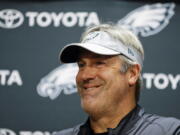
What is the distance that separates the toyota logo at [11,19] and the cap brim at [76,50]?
0.78 metres

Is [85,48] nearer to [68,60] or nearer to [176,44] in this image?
[68,60]

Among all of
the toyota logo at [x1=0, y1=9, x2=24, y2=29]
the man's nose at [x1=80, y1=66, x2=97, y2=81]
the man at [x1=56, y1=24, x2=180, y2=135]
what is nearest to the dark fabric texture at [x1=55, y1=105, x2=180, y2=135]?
the man at [x1=56, y1=24, x2=180, y2=135]

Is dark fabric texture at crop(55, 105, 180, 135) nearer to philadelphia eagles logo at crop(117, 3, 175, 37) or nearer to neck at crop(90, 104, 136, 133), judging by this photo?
neck at crop(90, 104, 136, 133)

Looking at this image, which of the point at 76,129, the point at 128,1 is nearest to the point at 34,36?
the point at 128,1

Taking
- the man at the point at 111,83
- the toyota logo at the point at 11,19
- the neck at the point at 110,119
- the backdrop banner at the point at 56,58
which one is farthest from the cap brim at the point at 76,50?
the toyota logo at the point at 11,19

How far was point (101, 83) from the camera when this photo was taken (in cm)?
124

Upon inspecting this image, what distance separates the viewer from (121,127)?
121 cm

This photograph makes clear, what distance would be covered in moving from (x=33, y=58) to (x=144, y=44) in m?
0.61

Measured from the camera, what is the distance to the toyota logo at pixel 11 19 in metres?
2.06

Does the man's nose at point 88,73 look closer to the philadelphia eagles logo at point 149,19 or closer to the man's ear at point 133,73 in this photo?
the man's ear at point 133,73

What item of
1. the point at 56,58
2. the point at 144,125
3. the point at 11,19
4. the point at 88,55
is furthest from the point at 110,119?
the point at 11,19

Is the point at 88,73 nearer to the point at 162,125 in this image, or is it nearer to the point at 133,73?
the point at 133,73

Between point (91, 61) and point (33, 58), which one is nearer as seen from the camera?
point (91, 61)

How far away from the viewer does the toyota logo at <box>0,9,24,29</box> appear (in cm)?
206
